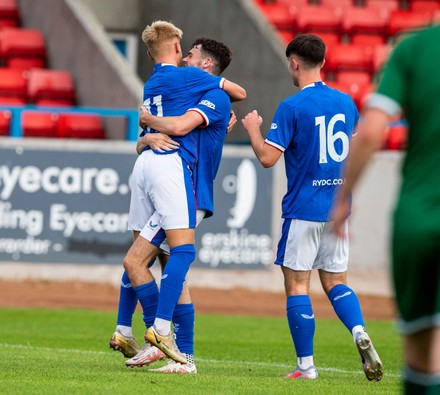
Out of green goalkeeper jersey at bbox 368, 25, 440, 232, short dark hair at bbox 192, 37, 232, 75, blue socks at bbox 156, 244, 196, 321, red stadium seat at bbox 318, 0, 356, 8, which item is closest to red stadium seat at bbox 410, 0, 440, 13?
red stadium seat at bbox 318, 0, 356, 8

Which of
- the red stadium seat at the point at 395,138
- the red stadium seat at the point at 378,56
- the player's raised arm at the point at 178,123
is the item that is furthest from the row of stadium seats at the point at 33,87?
the player's raised arm at the point at 178,123

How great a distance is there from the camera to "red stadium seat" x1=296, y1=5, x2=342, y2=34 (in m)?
21.4

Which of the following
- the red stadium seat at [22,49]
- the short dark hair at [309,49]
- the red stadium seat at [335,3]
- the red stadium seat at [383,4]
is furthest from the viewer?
the red stadium seat at [383,4]

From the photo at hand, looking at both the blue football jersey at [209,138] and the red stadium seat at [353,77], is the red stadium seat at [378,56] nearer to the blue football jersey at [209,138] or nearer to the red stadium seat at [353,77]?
the red stadium seat at [353,77]

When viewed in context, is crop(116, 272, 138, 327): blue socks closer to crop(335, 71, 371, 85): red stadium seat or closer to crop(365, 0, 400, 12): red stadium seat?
crop(335, 71, 371, 85): red stadium seat

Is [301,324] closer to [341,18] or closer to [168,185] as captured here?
[168,185]

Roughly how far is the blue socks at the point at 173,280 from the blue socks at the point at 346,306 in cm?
103

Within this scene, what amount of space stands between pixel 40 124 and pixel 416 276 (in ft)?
44.1

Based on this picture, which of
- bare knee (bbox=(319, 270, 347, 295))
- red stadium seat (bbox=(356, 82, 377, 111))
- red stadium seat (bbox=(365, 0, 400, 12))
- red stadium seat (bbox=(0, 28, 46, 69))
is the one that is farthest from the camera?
red stadium seat (bbox=(365, 0, 400, 12))

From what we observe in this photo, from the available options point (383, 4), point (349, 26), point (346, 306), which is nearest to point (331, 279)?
point (346, 306)

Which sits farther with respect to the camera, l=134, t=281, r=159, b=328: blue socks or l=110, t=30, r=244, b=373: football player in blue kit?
l=134, t=281, r=159, b=328: blue socks

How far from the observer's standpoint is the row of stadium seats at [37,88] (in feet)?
60.5

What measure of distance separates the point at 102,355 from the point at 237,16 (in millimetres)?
10496

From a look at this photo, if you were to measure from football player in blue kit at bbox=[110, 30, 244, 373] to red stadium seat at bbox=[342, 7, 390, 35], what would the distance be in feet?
48.4
